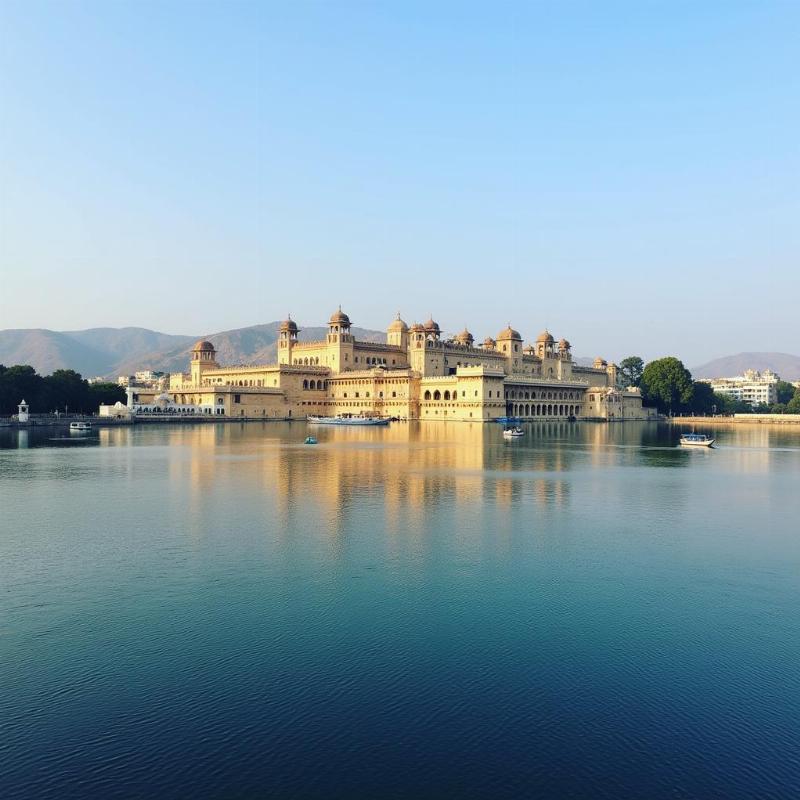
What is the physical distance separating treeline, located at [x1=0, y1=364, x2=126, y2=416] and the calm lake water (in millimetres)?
55845

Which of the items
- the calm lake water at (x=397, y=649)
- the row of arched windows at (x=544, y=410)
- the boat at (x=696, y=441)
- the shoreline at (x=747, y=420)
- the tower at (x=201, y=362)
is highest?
the tower at (x=201, y=362)

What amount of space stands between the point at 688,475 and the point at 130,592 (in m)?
27.3

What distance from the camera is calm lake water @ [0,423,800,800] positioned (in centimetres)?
789

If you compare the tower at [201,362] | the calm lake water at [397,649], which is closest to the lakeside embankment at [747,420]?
the tower at [201,362]

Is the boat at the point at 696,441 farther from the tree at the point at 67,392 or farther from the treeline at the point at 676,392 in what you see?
the tree at the point at 67,392

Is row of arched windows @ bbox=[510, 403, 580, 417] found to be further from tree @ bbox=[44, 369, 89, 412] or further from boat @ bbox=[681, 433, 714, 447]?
tree @ bbox=[44, 369, 89, 412]

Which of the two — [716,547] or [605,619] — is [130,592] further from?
[716,547]

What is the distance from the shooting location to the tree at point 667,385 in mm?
106250

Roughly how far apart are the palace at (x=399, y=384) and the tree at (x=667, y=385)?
3.44m

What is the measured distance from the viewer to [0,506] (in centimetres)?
2311

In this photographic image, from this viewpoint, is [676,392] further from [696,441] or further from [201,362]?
[201,362]

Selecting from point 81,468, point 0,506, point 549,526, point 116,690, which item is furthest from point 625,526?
point 81,468

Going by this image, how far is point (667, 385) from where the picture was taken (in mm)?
106000

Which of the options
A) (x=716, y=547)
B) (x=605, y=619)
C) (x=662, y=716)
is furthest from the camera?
(x=716, y=547)
